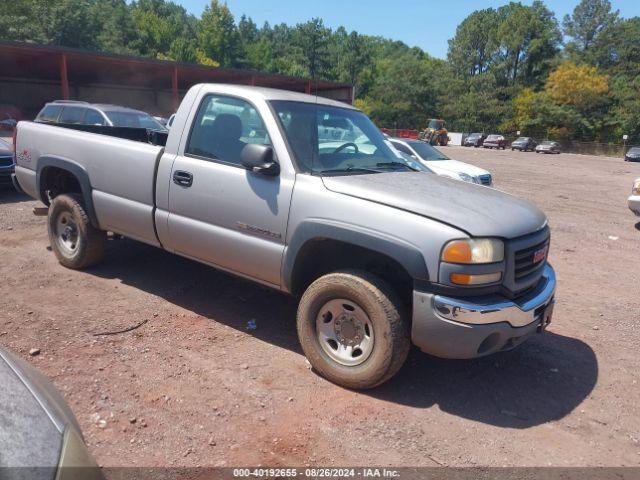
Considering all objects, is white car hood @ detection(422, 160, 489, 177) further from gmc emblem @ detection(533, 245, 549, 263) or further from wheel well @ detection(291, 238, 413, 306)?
wheel well @ detection(291, 238, 413, 306)

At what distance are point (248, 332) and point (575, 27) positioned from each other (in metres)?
92.6

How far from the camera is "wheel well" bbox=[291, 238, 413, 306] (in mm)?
3572

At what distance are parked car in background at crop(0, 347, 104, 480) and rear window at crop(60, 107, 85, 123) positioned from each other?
491 inches

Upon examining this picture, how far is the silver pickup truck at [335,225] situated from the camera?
317 cm

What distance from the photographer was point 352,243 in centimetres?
338

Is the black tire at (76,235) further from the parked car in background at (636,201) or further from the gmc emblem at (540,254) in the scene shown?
the parked car in background at (636,201)

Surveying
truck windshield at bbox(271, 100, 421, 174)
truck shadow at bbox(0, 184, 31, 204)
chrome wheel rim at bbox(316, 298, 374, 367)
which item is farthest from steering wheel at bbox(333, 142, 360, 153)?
truck shadow at bbox(0, 184, 31, 204)

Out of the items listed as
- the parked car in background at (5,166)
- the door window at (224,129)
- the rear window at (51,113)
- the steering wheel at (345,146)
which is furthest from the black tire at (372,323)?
the rear window at (51,113)

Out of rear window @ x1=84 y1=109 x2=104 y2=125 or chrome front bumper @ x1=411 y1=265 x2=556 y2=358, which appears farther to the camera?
rear window @ x1=84 y1=109 x2=104 y2=125

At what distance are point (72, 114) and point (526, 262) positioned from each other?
12.9m

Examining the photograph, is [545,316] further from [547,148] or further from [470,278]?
[547,148]

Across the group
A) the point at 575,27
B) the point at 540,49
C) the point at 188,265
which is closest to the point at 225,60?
the point at 540,49

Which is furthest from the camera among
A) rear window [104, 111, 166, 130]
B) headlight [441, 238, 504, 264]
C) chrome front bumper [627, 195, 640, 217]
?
rear window [104, 111, 166, 130]

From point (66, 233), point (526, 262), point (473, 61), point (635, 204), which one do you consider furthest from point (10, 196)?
point (473, 61)
